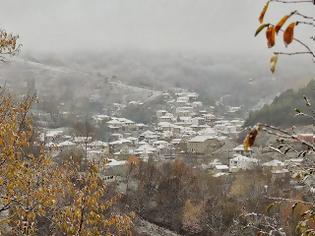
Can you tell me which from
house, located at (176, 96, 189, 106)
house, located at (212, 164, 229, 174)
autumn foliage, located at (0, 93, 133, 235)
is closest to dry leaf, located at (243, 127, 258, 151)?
autumn foliage, located at (0, 93, 133, 235)

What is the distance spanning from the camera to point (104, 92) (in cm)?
14325

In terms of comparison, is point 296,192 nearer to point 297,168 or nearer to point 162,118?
point 297,168

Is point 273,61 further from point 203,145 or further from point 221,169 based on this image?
point 203,145

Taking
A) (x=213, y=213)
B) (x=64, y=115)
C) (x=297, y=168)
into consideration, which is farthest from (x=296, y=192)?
(x=64, y=115)

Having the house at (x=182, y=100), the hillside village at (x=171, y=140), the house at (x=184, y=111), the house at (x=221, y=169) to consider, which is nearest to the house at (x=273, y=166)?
the hillside village at (x=171, y=140)

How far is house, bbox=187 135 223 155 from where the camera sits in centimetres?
7481

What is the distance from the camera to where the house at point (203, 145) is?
245 feet

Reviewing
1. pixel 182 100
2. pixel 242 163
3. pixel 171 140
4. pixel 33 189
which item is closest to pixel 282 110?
pixel 171 140

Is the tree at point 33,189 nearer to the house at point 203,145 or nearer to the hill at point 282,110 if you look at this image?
the house at point 203,145

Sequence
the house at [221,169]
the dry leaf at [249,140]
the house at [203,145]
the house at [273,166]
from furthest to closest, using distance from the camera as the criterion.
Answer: the house at [203,145] → the house at [221,169] → the house at [273,166] → the dry leaf at [249,140]

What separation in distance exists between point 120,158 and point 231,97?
130364 millimetres

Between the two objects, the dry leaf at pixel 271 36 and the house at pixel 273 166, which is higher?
the dry leaf at pixel 271 36

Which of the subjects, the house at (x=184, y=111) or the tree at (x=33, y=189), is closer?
the tree at (x=33, y=189)

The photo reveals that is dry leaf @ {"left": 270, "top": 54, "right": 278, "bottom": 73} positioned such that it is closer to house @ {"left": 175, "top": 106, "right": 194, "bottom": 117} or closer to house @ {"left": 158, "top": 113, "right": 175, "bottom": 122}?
house @ {"left": 158, "top": 113, "right": 175, "bottom": 122}
